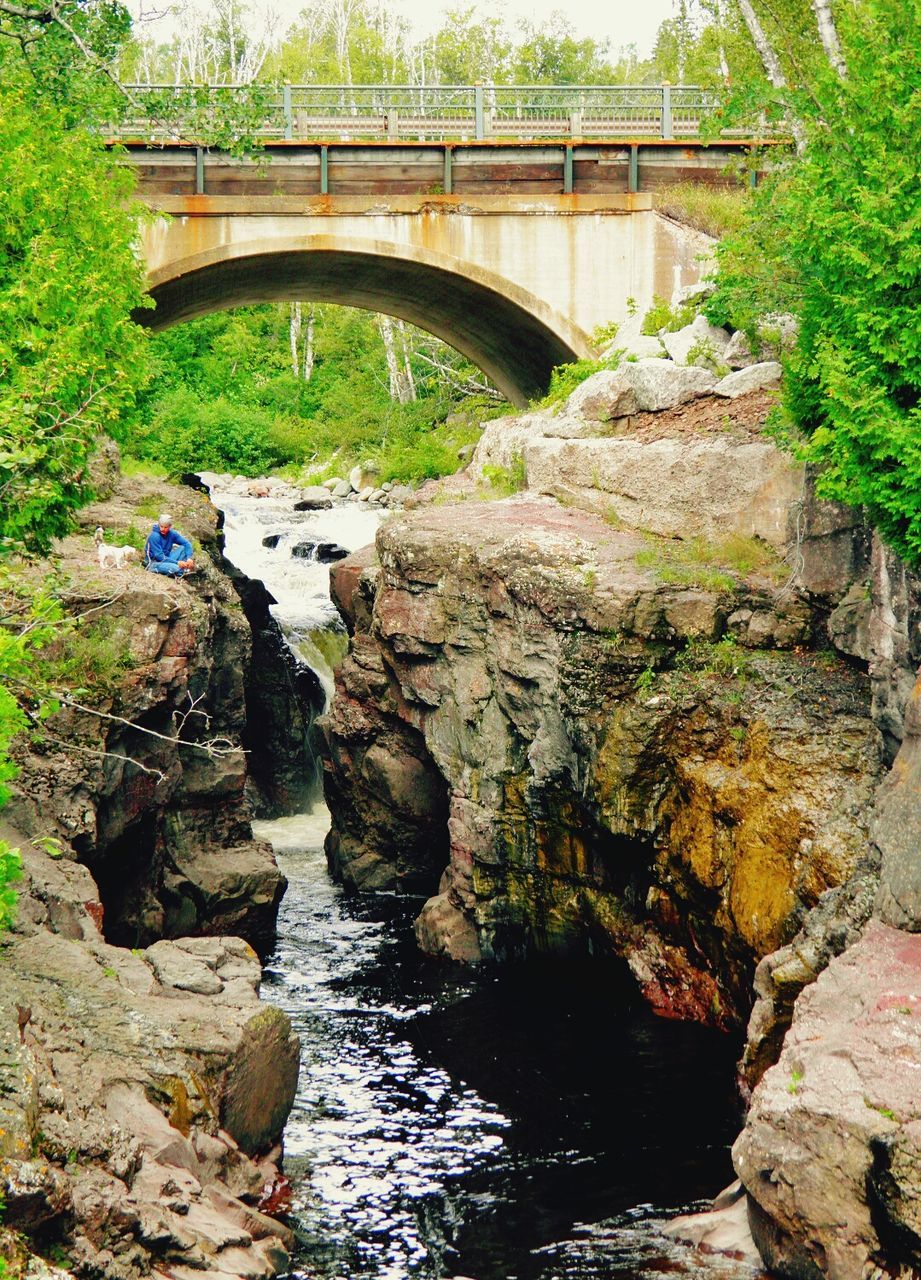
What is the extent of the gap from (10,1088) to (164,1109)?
2.51m

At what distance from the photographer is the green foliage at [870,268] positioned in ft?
46.7

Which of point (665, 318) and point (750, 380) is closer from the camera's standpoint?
point (750, 380)

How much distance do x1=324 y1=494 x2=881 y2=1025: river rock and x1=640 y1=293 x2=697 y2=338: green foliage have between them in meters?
5.40

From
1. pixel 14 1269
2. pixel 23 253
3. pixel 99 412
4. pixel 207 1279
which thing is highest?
pixel 23 253

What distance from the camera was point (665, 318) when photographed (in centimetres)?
2730

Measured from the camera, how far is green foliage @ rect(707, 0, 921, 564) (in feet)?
46.7

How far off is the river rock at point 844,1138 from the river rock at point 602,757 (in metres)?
4.12

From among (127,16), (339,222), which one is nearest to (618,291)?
(339,222)

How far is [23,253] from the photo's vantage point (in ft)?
59.3

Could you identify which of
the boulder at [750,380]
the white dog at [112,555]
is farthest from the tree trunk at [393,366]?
the white dog at [112,555]

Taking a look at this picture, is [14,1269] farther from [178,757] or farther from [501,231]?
[501,231]

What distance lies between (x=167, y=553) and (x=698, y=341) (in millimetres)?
10042

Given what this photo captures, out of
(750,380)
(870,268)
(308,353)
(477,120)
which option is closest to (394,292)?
(477,120)

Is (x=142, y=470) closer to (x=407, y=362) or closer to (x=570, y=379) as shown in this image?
(x=570, y=379)
